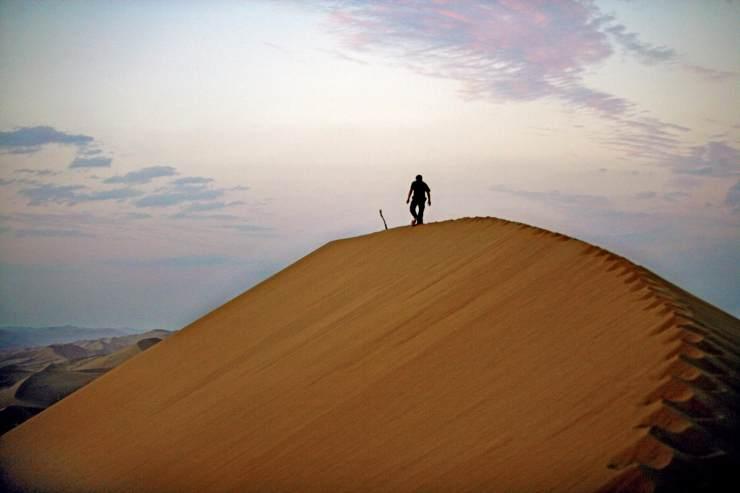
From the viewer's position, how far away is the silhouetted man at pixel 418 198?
1843 cm

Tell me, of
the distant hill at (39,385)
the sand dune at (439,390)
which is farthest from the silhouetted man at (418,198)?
the distant hill at (39,385)

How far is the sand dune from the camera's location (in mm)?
7094

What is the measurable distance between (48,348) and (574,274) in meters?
62.2

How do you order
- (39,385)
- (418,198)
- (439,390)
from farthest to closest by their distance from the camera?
(39,385) < (418,198) < (439,390)

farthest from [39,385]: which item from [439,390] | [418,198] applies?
[439,390]

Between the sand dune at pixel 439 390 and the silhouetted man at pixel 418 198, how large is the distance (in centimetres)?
138

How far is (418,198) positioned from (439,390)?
944 cm

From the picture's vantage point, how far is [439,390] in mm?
9445

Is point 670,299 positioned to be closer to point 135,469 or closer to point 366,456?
point 366,456

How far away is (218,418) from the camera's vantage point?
11.9 meters

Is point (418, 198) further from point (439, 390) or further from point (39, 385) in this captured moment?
point (39, 385)

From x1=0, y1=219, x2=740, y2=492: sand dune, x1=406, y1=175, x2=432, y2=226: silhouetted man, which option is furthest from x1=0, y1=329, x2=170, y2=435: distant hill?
x1=406, y1=175, x2=432, y2=226: silhouetted man

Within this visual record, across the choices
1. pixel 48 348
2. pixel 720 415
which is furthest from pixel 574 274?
pixel 48 348

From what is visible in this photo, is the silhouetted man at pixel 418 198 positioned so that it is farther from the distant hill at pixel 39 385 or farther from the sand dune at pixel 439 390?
the distant hill at pixel 39 385
